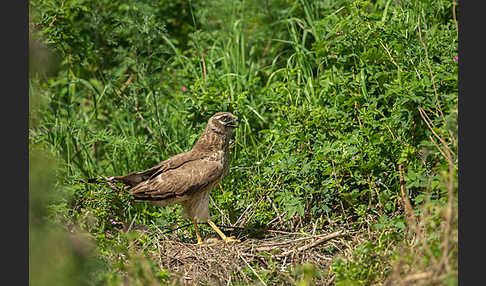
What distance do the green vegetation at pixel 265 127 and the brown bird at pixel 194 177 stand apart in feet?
0.94

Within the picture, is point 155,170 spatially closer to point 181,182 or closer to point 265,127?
point 181,182

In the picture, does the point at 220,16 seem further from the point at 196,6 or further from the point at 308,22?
the point at 308,22

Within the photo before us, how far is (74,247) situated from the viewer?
10.3 ft

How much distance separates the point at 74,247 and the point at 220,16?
5.01 metres

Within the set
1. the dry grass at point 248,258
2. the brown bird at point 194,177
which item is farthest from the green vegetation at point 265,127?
the brown bird at point 194,177

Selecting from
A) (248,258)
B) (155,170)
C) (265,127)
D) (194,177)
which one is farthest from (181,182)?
(265,127)

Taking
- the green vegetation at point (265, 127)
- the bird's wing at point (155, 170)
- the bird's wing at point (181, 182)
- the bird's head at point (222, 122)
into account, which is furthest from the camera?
the bird's head at point (222, 122)

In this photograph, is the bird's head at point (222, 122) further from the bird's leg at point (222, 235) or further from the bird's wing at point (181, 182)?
the bird's leg at point (222, 235)

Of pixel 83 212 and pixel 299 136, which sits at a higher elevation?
pixel 299 136

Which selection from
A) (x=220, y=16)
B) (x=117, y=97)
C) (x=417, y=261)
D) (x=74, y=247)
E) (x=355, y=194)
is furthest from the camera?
(x=220, y=16)

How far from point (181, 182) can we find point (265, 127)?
1.77 m

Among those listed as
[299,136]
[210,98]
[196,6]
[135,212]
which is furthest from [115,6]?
[299,136]

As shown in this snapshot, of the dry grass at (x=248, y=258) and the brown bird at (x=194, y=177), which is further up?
the brown bird at (x=194, y=177)

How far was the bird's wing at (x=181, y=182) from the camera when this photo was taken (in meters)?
5.12
